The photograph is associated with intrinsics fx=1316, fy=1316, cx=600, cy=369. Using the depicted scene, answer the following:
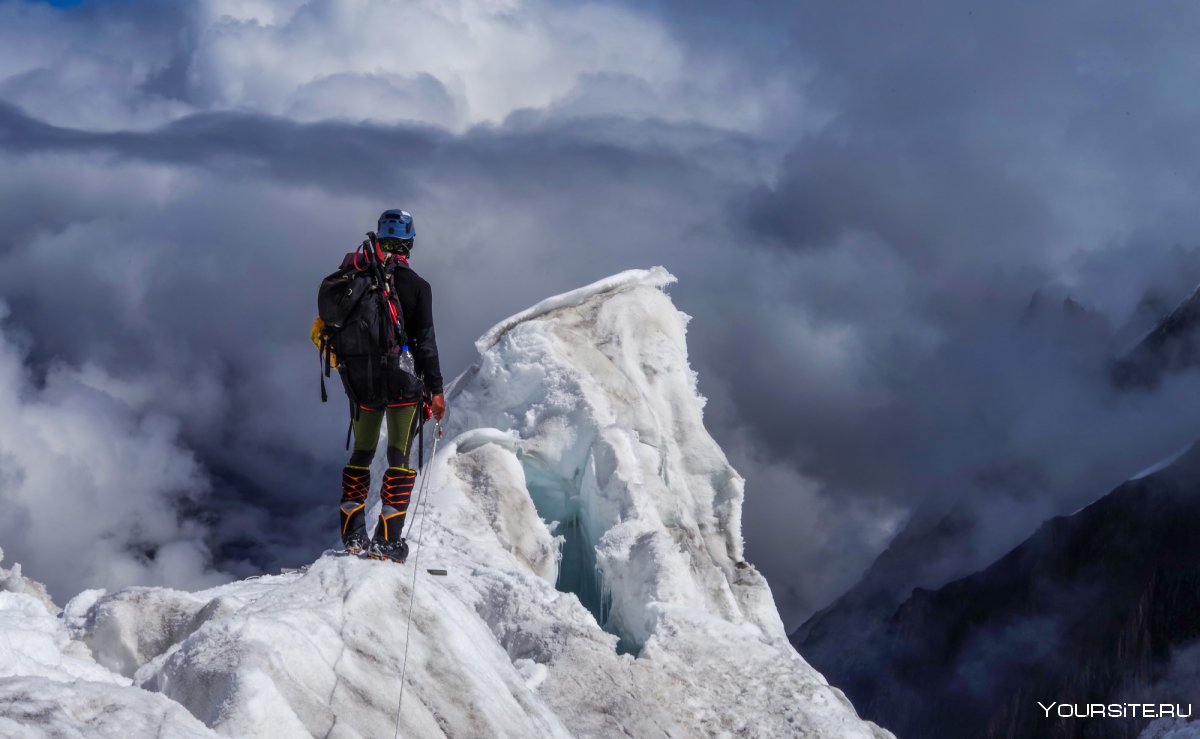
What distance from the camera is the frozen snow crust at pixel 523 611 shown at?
7969 millimetres

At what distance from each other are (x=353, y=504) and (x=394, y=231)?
2.39 metres

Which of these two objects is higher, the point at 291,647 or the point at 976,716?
the point at 976,716

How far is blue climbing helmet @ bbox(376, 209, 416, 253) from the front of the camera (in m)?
10.9

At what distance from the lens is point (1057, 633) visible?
75.7 meters

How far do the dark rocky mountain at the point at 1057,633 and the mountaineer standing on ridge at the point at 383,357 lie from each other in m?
57.6

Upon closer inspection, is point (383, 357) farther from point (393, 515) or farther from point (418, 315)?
point (393, 515)

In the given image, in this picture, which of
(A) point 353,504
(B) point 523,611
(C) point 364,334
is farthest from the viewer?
(B) point 523,611

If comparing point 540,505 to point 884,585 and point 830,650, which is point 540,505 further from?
point 884,585

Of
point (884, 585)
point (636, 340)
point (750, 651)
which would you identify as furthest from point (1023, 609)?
point (750, 651)

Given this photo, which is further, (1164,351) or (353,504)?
(1164,351)

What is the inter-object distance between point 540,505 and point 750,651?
5.81 metres

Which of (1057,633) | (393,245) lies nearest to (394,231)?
(393,245)

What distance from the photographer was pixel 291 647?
820 cm

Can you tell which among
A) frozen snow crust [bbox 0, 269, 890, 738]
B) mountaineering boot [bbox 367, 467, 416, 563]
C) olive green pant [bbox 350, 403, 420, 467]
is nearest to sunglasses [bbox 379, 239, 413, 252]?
olive green pant [bbox 350, 403, 420, 467]
